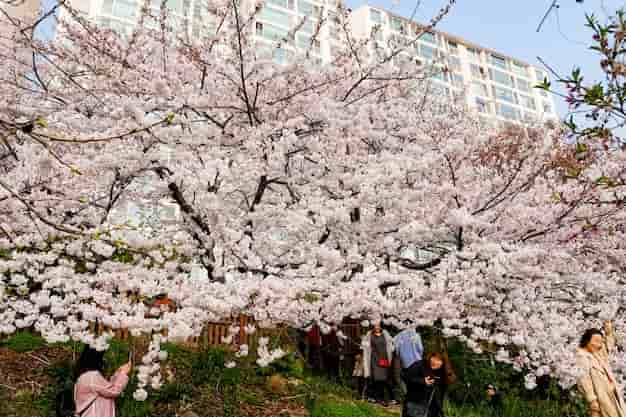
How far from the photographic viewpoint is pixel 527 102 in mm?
45594

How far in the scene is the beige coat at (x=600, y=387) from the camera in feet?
12.2

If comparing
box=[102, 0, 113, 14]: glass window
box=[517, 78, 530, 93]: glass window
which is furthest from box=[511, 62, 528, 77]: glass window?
box=[102, 0, 113, 14]: glass window

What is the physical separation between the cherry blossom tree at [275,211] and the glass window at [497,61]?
44.3 m

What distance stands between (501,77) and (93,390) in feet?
165

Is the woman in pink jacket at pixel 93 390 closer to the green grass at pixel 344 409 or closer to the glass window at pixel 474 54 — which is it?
the green grass at pixel 344 409

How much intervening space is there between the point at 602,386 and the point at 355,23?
42.8m

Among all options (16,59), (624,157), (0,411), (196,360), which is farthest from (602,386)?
(16,59)

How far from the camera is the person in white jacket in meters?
6.17

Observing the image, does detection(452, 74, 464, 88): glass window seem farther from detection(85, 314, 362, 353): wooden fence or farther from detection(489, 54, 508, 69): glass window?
detection(85, 314, 362, 353): wooden fence

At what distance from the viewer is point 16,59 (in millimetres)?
7125

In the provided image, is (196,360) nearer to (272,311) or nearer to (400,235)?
(272,311)

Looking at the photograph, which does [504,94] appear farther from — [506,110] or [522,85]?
[522,85]

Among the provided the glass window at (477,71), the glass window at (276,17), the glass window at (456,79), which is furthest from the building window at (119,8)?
the glass window at (477,71)

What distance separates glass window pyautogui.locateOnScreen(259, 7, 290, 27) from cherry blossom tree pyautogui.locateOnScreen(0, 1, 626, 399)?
2733cm
